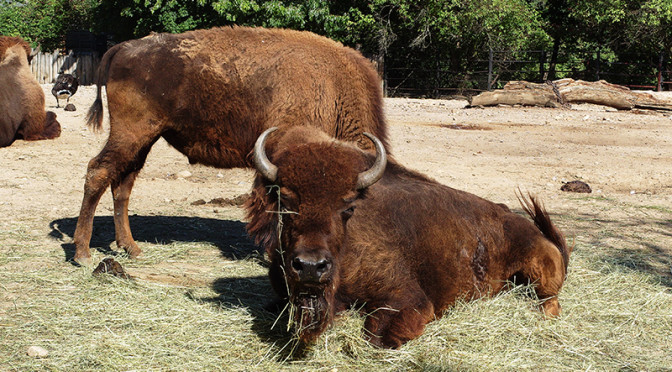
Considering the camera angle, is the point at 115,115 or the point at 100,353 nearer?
the point at 100,353

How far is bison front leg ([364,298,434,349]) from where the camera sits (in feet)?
15.0

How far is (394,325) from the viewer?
181 inches

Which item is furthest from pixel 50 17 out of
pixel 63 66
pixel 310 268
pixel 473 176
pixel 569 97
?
pixel 310 268

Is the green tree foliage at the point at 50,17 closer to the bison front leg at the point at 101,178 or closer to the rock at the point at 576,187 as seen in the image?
A: the rock at the point at 576,187

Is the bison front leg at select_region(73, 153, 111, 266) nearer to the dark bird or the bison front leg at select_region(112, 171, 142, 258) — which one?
the bison front leg at select_region(112, 171, 142, 258)

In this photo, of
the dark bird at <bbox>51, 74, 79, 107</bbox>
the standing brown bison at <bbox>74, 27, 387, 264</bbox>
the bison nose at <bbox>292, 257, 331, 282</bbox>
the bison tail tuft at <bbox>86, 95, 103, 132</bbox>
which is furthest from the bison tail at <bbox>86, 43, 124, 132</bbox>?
the dark bird at <bbox>51, 74, 79, 107</bbox>

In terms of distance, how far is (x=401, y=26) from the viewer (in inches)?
1217

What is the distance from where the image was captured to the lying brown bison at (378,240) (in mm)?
4262

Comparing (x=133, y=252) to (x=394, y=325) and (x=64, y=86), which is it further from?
(x=64, y=86)

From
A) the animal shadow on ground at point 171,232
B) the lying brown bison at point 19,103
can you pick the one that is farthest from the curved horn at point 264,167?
the lying brown bison at point 19,103

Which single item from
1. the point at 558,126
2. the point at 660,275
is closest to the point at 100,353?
the point at 660,275

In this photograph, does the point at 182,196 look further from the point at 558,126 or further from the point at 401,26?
the point at 401,26

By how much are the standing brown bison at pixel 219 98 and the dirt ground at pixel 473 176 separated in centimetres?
120

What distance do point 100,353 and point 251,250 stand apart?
3.01 metres
